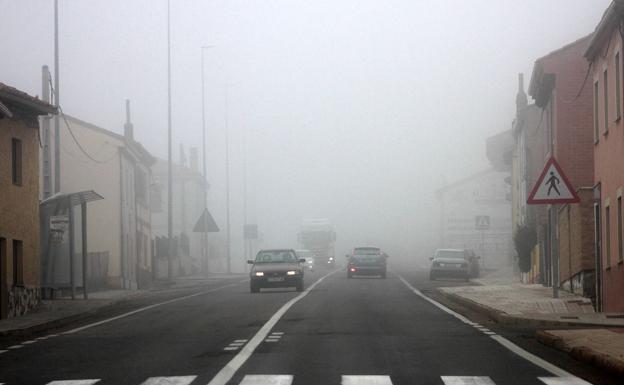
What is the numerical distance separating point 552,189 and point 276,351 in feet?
31.4

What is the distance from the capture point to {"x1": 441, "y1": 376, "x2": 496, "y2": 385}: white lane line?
40.5 ft

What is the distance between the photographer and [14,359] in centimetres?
1631

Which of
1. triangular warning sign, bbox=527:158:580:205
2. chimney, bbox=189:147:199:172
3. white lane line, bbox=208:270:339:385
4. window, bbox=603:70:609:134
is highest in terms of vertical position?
chimney, bbox=189:147:199:172

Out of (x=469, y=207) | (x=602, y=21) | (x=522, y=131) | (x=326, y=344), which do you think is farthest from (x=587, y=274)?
(x=469, y=207)

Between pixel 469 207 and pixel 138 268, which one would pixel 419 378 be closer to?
pixel 138 268

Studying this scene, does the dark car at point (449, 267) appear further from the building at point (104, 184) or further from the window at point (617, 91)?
the window at point (617, 91)

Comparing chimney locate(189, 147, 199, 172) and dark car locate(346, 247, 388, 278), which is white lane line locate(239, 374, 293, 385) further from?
chimney locate(189, 147, 199, 172)

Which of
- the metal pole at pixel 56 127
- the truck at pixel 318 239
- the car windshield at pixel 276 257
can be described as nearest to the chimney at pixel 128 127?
the truck at pixel 318 239

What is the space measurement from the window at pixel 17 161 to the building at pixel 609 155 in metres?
14.0

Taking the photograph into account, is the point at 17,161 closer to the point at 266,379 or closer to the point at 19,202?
the point at 19,202

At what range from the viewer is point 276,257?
42938 millimetres

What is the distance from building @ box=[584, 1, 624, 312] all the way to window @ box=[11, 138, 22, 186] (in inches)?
551

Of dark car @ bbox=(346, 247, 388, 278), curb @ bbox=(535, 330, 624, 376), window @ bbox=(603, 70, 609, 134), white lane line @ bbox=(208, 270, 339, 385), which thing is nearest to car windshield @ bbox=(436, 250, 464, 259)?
dark car @ bbox=(346, 247, 388, 278)

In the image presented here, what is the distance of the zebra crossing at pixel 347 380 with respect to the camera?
12.4 meters
